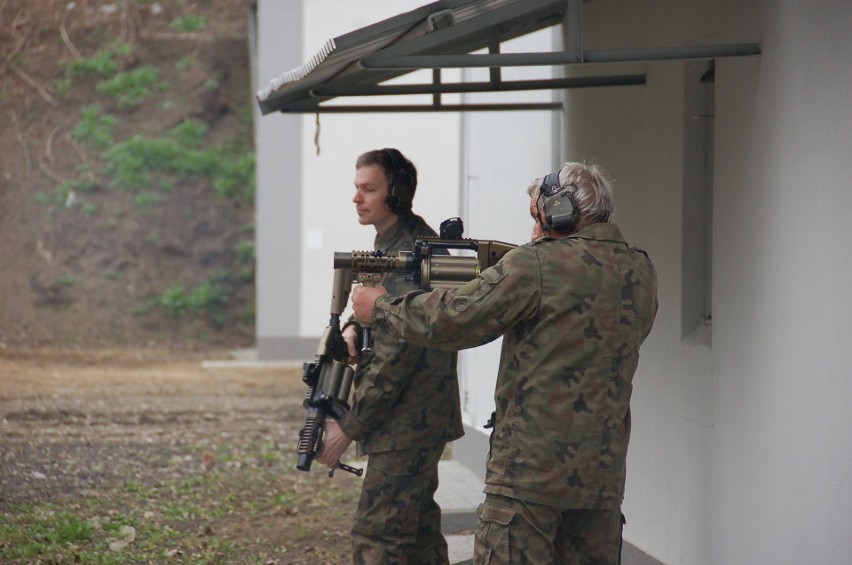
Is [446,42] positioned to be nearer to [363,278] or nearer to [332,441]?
[363,278]

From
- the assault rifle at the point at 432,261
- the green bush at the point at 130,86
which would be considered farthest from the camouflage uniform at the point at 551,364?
the green bush at the point at 130,86

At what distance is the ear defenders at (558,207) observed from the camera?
322 centimetres

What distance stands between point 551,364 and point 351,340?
46.5 inches

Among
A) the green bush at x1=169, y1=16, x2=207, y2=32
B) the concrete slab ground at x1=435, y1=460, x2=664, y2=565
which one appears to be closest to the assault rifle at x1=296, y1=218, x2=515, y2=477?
the concrete slab ground at x1=435, y1=460, x2=664, y2=565

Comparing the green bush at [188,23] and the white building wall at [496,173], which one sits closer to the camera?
the white building wall at [496,173]

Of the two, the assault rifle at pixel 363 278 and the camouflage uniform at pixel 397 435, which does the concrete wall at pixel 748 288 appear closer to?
the assault rifle at pixel 363 278

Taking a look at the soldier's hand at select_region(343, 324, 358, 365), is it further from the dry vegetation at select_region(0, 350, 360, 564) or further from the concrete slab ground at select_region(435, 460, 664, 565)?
the dry vegetation at select_region(0, 350, 360, 564)

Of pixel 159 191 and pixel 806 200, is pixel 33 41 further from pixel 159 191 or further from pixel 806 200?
pixel 806 200

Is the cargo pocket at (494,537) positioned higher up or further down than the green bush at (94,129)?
further down

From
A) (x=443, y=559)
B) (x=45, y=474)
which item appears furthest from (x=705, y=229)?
(x=45, y=474)

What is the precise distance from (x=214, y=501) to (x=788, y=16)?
522cm

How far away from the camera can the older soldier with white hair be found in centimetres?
312

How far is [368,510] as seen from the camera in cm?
413

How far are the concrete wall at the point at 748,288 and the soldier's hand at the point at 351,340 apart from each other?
153 centimetres
